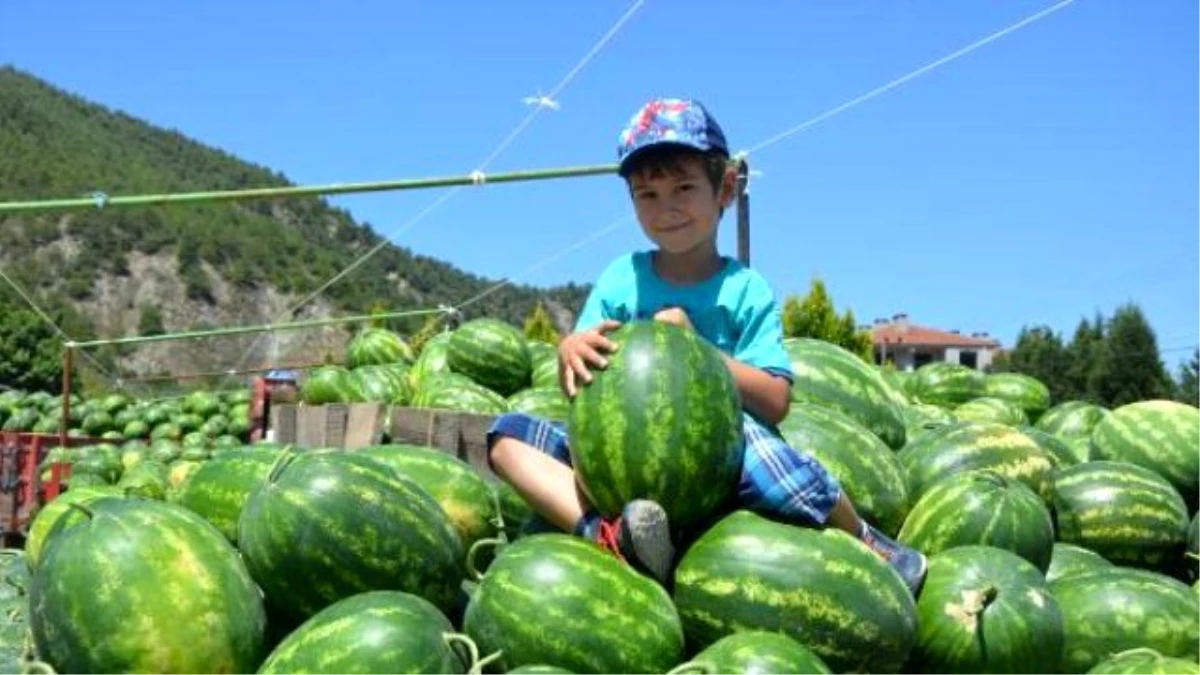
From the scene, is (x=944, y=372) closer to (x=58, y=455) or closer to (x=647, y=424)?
(x=647, y=424)

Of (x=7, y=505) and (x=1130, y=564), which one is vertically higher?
(x=1130, y=564)

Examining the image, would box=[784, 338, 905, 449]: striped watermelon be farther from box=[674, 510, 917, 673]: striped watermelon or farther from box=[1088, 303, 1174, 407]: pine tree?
box=[1088, 303, 1174, 407]: pine tree

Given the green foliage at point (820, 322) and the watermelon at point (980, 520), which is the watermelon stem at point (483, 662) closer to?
the watermelon at point (980, 520)

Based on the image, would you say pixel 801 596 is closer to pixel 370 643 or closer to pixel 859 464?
pixel 370 643

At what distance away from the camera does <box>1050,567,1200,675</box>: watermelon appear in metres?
3.21

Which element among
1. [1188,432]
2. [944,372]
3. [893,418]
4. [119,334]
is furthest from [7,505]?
[119,334]

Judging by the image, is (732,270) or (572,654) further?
(732,270)

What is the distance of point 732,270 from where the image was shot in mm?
3686

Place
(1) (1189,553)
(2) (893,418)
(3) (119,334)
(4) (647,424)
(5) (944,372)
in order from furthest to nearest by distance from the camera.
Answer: (3) (119,334) → (5) (944,372) → (2) (893,418) → (1) (1189,553) → (4) (647,424)

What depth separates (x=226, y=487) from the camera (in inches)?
130

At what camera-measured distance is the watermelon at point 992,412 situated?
680 centimetres

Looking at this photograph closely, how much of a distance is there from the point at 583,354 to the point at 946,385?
210 inches

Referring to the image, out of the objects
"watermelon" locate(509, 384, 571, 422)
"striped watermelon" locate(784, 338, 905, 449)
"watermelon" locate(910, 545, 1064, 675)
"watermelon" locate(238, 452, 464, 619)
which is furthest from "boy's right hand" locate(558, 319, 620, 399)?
"watermelon" locate(509, 384, 571, 422)

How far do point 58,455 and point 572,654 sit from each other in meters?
8.13
